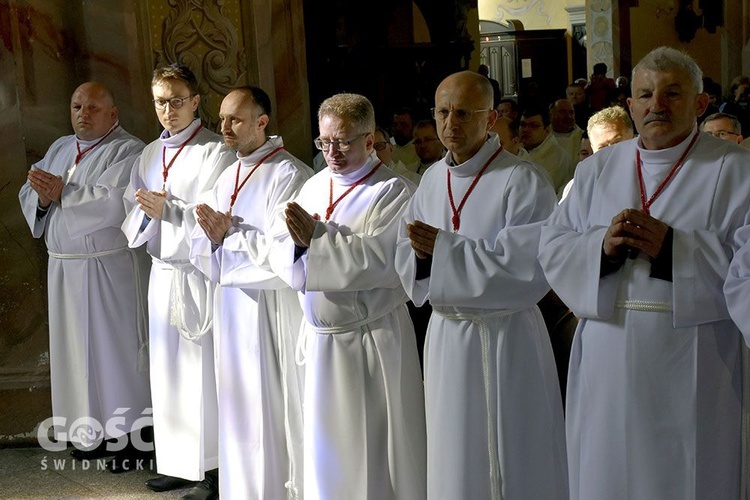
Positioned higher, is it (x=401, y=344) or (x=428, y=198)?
(x=428, y=198)

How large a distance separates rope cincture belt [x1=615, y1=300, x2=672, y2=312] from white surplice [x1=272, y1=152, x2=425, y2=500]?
1.32 m

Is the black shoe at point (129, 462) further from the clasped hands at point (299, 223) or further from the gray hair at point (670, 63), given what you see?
the gray hair at point (670, 63)

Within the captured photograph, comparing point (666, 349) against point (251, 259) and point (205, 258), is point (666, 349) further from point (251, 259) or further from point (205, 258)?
point (205, 258)

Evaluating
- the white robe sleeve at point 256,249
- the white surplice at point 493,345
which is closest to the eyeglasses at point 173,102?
the white robe sleeve at point 256,249

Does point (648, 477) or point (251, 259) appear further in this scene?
point (251, 259)

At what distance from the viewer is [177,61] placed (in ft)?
24.2

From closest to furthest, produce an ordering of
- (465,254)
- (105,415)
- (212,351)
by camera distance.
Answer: (465,254) → (212,351) → (105,415)

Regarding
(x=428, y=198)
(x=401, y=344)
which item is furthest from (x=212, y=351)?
(x=428, y=198)

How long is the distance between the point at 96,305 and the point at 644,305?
3974 mm

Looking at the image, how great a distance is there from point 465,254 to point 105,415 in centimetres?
336

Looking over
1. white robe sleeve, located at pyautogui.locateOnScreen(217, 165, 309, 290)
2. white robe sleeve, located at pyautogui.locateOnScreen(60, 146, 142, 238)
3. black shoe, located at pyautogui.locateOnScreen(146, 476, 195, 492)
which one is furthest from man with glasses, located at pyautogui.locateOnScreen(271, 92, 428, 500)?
white robe sleeve, located at pyautogui.locateOnScreen(60, 146, 142, 238)

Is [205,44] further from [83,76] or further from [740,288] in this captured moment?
[740,288]

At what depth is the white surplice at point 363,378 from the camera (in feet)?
16.9

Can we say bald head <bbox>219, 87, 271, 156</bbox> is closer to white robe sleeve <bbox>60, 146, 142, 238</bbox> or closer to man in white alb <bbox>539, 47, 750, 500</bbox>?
white robe sleeve <bbox>60, 146, 142, 238</bbox>
